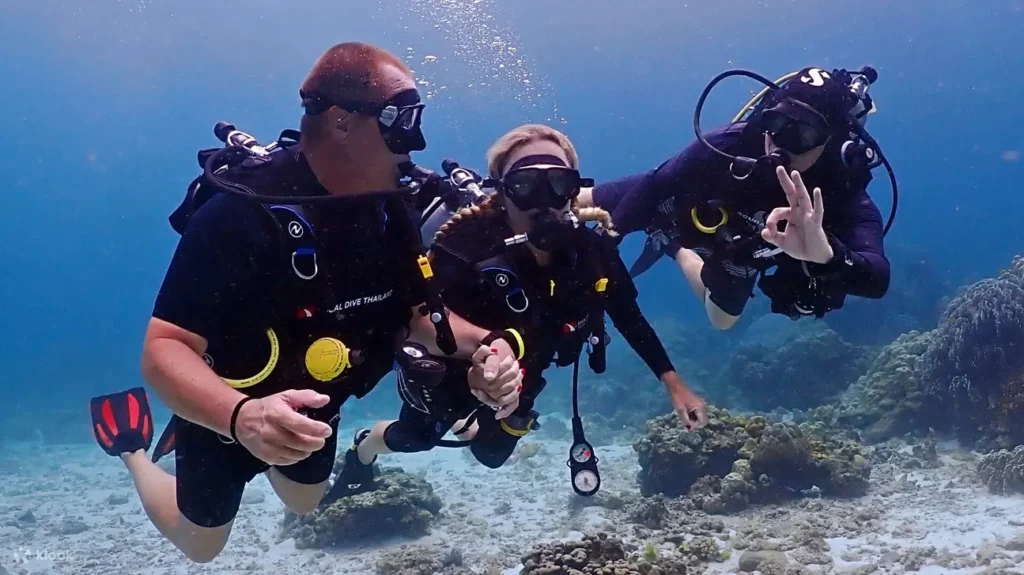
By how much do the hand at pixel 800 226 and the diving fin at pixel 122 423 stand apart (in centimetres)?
598

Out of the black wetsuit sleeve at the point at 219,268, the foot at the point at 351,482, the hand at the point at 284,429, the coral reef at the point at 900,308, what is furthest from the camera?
the coral reef at the point at 900,308

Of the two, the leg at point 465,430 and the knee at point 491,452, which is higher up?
the leg at point 465,430

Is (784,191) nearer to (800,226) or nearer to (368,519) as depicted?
(800,226)

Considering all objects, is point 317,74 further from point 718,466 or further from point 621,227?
point 718,466

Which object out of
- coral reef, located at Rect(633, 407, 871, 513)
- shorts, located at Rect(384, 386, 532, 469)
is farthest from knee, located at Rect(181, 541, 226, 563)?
coral reef, located at Rect(633, 407, 871, 513)

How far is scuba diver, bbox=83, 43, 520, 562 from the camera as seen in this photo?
272cm

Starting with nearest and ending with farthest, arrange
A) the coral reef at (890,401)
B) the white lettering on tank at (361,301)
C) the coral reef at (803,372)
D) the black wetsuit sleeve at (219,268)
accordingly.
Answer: the black wetsuit sleeve at (219,268) → the white lettering on tank at (361,301) → the coral reef at (890,401) → the coral reef at (803,372)

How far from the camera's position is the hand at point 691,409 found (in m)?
Answer: 4.77

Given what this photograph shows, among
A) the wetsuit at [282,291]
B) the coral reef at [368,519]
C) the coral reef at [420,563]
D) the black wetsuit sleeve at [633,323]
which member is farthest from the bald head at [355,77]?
the coral reef at [368,519]

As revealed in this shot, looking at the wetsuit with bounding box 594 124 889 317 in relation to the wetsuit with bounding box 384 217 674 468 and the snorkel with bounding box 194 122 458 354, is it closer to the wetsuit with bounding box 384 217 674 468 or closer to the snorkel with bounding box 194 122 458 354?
the wetsuit with bounding box 384 217 674 468

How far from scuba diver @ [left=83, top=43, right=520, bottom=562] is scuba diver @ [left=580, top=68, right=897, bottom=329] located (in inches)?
92.1

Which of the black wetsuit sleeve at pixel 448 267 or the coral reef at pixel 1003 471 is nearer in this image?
the black wetsuit sleeve at pixel 448 267

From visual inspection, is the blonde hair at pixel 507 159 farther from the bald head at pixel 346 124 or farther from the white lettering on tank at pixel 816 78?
the white lettering on tank at pixel 816 78

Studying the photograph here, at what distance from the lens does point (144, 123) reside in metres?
89.9
